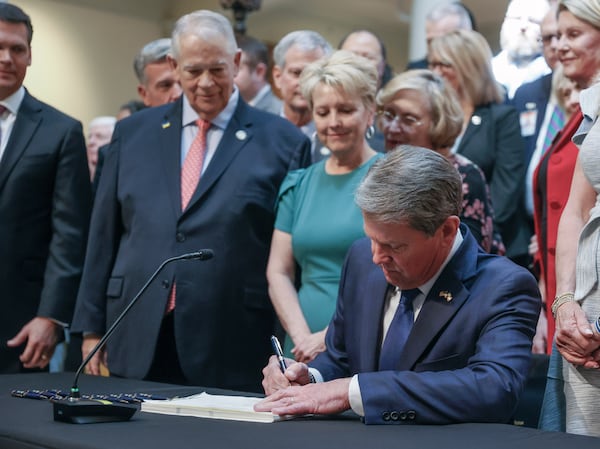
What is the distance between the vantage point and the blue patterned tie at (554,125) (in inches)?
191

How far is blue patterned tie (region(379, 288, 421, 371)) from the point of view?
2809 mm

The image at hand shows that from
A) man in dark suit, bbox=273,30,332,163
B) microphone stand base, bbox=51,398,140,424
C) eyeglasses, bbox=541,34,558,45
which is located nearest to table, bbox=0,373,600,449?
microphone stand base, bbox=51,398,140,424

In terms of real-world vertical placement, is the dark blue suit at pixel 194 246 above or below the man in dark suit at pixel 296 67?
below

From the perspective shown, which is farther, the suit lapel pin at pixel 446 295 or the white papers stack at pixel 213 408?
the suit lapel pin at pixel 446 295

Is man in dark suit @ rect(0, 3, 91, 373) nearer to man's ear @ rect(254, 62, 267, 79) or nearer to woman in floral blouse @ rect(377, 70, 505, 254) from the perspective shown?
woman in floral blouse @ rect(377, 70, 505, 254)

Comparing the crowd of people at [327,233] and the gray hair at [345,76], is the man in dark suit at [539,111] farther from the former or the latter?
the gray hair at [345,76]

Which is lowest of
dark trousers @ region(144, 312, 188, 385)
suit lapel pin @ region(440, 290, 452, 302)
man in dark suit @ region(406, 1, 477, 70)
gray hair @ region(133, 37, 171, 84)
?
dark trousers @ region(144, 312, 188, 385)

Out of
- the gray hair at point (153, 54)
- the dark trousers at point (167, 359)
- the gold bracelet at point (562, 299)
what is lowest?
the dark trousers at point (167, 359)

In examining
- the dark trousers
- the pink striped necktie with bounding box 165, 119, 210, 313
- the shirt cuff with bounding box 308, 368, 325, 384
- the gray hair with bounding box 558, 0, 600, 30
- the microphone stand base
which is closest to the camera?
the microphone stand base

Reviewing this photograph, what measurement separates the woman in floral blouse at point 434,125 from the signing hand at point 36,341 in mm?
1537

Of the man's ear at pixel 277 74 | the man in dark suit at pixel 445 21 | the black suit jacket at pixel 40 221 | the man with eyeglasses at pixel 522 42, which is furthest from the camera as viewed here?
the man with eyeglasses at pixel 522 42

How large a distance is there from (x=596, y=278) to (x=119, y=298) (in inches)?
71.6

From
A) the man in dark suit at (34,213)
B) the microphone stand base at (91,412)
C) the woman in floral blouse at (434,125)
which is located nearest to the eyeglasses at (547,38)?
the woman in floral blouse at (434,125)

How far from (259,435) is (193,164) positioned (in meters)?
1.95
